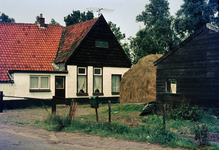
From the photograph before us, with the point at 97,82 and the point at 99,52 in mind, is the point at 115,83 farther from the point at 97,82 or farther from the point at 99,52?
the point at 99,52

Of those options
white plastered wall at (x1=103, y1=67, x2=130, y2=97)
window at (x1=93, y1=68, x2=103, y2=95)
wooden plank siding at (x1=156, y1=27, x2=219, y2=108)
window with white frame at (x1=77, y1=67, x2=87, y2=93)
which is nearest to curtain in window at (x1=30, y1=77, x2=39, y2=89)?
window with white frame at (x1=77, y1=67, x2=87, y2=93)

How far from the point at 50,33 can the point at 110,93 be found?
8.59m

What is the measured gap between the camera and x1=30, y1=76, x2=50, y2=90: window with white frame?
68.9 feet

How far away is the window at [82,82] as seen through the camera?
23.1 m

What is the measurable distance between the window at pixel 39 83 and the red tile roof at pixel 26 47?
89cm

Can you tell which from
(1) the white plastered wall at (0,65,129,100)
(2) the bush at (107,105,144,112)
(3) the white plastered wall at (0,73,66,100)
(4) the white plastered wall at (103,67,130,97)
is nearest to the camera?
(2) the bush at (107,105,144,112)

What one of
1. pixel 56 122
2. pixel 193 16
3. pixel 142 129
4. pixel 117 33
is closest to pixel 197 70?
pixel 142 129

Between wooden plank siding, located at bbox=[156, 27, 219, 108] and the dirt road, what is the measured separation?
7079 millimetres

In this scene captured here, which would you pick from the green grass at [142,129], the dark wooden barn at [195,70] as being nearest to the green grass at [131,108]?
the dark wooden barn at [195,70]

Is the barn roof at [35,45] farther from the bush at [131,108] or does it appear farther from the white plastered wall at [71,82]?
the bush at [131,108]

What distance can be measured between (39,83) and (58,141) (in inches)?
513

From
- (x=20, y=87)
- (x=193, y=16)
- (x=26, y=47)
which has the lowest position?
(x=20, y=87)

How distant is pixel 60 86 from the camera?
2223cm

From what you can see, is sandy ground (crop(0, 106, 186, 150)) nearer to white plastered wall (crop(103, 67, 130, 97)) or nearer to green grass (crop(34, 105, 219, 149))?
green grass (crop(34, 105, 219, 149))
